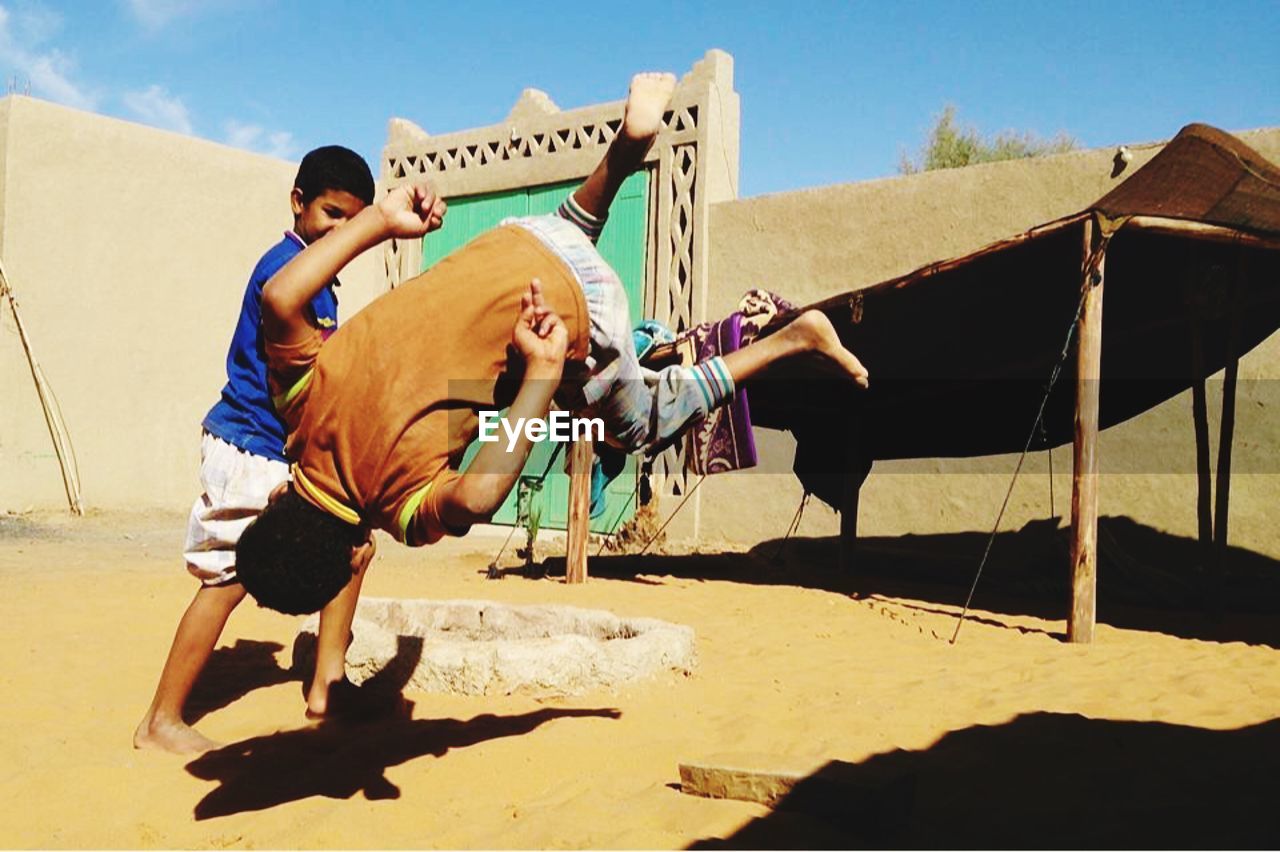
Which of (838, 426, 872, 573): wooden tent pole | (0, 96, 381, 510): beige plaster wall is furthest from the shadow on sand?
(0, 96, 381, 510): beige plaster wall

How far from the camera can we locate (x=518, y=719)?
340cm

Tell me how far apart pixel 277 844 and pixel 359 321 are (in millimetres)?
1226

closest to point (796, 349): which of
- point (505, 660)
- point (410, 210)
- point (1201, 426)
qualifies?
point (410, 210)

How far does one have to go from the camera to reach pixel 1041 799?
250cm

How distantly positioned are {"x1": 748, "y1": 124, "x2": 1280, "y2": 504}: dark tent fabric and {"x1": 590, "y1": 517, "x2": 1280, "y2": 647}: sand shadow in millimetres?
742

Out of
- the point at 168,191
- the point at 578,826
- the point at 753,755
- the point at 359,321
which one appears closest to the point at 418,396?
the point at 359,321

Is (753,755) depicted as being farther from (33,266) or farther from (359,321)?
(33,266)

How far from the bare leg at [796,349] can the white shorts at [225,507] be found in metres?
1.35

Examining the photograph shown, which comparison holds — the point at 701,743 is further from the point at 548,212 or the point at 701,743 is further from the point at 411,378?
the point at 548,212

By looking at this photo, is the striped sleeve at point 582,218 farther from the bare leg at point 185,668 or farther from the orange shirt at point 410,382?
the bare leg at point 185,668

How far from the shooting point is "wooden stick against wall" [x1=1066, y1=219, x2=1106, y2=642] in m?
4.89

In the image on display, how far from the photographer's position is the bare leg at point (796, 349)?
291cm

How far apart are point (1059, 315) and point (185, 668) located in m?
4.70

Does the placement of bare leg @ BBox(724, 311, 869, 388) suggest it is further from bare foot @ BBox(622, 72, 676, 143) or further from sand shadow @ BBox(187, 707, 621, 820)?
sand shadow @ BBox(187, 707, 621, 820)
